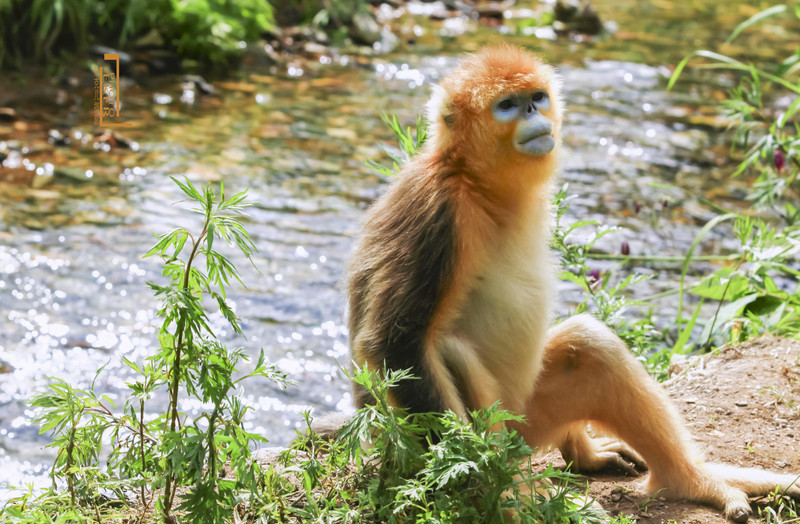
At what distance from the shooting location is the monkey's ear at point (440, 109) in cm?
326

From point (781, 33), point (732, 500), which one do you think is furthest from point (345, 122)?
point (781, 33)

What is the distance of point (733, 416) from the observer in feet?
12.8

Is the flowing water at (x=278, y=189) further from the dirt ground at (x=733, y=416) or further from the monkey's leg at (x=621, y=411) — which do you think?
the monkey's leg at (x=621, y=411)

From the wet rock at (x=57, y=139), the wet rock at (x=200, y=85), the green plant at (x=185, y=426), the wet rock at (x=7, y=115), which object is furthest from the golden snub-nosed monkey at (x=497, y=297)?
the wet rock at (x=200, y=85)

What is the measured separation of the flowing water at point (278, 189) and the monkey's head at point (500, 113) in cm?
209

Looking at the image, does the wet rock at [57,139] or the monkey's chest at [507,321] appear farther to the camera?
the wet rock at [57,139]

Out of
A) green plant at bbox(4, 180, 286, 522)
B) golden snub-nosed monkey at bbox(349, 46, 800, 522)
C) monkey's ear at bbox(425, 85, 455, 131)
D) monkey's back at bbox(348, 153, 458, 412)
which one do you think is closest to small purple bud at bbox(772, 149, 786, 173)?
golden snub-nosed monkey at bbox(349, 46, 800, 522)

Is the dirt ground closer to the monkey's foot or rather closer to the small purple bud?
the monkey's foot

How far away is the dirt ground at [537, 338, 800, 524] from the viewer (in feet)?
10.7

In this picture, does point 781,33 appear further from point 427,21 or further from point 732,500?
point 732,500

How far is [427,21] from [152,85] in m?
5.14

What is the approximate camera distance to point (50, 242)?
6602 mm

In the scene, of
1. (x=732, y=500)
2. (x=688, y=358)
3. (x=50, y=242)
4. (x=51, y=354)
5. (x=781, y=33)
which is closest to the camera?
(x=732, y=500)

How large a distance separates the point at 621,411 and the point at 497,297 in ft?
2.24
